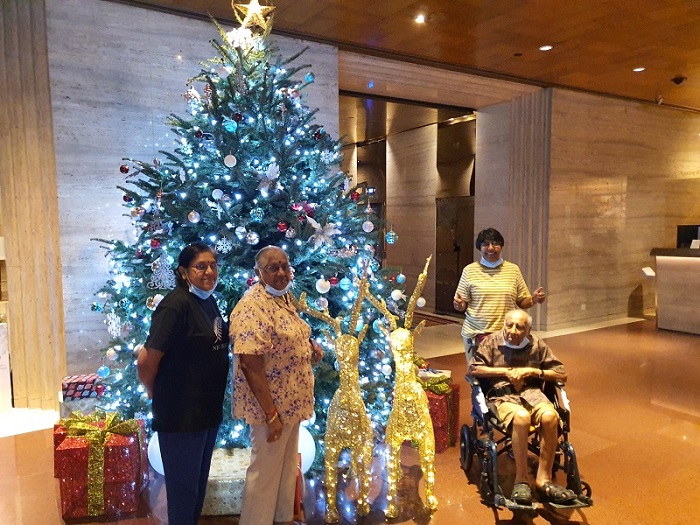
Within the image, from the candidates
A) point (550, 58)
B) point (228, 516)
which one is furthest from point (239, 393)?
point (550, 58)

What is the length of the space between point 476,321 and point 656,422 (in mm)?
1790

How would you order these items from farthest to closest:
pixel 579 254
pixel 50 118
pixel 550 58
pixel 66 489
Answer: pixel 579 254 < pixel 550 58 < pixel 50 118 < pixel 66 489

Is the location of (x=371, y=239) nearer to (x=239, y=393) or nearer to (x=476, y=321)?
(x=476, y=321)

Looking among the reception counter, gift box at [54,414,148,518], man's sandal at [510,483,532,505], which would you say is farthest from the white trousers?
the reception counter

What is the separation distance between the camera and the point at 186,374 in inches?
85.1

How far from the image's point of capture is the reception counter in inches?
291

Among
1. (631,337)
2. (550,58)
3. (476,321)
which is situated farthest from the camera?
(631,337)

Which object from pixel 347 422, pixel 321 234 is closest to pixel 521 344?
pixel 347 422

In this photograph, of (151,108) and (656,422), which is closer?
(656,422)

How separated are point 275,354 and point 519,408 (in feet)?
4.87

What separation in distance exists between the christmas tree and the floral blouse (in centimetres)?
67

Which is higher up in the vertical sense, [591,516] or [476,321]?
[476,321]

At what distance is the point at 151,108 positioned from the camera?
489 centimetres

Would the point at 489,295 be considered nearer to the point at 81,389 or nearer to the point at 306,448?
the point at 306,448
